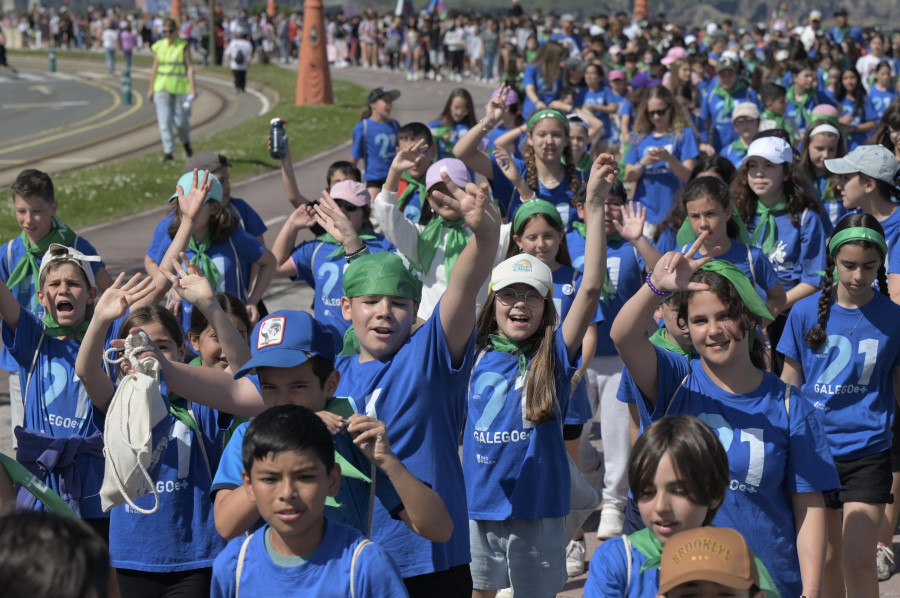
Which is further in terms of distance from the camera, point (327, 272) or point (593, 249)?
point (327, 272)

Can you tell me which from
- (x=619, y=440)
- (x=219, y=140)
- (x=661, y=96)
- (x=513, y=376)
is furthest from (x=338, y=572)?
(x=219, y=140)

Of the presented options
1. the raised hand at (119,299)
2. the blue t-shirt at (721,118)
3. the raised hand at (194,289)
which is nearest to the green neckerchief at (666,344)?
the raised hand at (194,289)

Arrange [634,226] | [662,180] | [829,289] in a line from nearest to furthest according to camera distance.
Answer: [634,226] → [829,289] → [662,180]

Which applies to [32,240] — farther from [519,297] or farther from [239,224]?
[519,297]

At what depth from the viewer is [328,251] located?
798cm

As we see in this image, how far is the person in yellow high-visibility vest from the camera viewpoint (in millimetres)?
20844

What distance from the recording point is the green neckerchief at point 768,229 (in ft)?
27.3

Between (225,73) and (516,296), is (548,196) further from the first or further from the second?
(225,73)

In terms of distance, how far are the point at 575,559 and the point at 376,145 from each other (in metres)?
6.79

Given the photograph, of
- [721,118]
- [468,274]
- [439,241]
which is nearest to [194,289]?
[468,274]

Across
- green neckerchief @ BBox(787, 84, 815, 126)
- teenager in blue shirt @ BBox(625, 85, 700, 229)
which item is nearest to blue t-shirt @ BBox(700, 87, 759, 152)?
green neckerchief @ BBox(787, 84, 815, 126)

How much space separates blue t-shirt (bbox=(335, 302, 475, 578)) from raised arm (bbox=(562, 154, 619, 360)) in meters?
0.86

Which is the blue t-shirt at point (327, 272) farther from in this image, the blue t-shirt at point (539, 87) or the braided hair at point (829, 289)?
the blue t-shirt at point (539, 87)

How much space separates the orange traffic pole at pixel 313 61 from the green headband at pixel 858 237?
84.6ft
